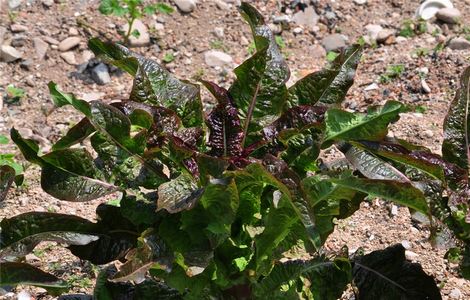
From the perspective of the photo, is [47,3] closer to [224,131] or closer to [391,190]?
[224,131]

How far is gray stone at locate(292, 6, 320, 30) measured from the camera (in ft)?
18.5

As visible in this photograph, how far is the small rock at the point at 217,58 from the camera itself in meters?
5.28

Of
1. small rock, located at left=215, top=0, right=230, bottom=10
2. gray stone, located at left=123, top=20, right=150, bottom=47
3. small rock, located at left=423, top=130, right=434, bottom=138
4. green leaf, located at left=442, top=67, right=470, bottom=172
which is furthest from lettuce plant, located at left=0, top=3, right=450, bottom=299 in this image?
small rock, located at left=215, top=0, right=230, bottom=10

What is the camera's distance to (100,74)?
5.08m

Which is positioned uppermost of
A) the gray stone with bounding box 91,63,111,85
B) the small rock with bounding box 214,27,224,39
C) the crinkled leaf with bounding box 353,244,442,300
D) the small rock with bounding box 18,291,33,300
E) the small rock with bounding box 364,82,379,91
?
the crinkled leaf with bounding box 353,244,442,300

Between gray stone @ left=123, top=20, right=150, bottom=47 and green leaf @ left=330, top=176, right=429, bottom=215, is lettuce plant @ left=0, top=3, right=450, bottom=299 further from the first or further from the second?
gray stone @ left=123, top=20, right=150, bottom=47

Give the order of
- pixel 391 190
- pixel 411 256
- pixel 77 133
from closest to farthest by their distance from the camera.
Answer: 1. pixel 391 190
2. pixel 77 133
3. pixel 411 256

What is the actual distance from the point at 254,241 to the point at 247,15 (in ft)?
2.55

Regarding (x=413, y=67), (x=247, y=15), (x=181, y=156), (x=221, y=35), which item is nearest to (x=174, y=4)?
(x=221, y=35)

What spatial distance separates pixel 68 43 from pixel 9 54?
0.37 metres

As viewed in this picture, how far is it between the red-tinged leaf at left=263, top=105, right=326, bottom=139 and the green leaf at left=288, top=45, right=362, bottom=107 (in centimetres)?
15

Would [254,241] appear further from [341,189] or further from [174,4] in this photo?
[174,4]

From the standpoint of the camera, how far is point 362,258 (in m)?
3.12

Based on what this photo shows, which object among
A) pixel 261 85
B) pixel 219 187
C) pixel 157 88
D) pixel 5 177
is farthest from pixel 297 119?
pixel 5 177
